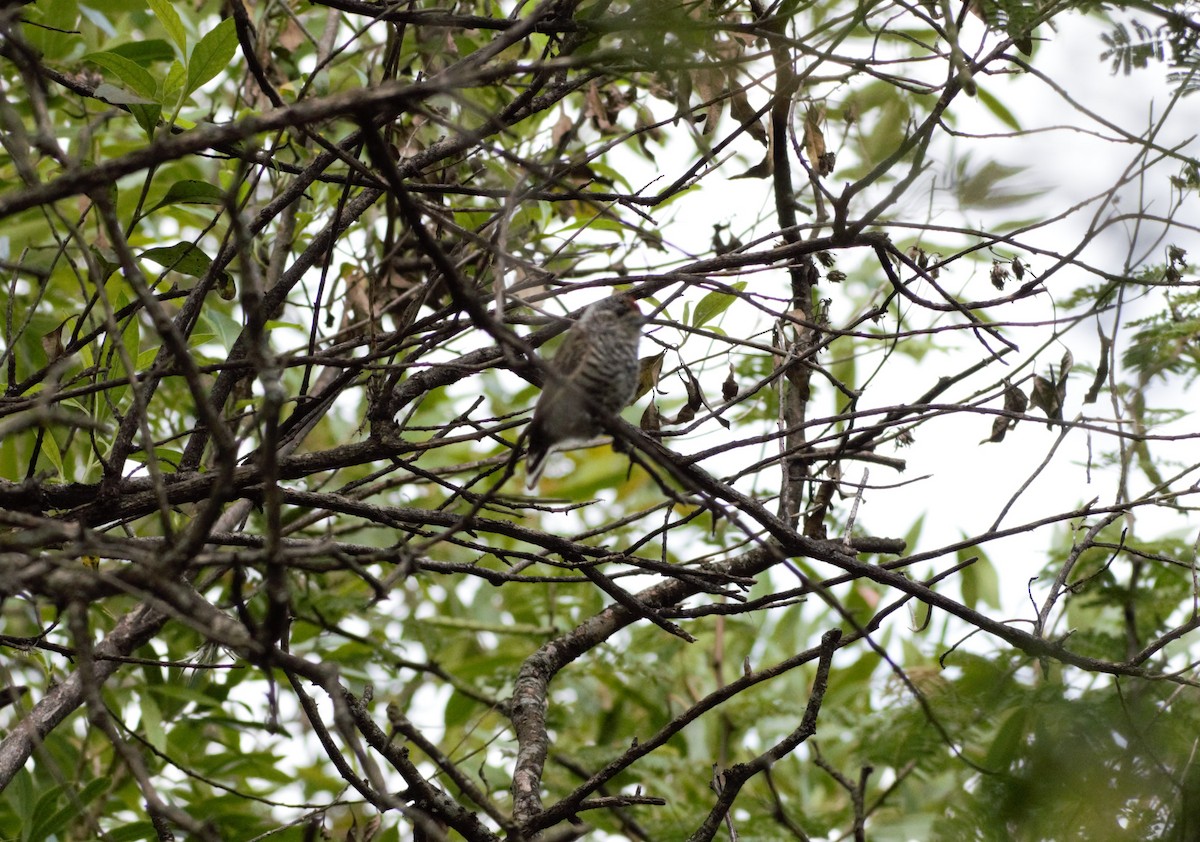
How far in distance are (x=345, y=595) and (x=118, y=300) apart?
155 centimetres

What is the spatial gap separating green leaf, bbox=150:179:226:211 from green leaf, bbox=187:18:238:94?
0.23 m

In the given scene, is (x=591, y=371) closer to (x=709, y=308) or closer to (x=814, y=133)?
(x=709, y=308)

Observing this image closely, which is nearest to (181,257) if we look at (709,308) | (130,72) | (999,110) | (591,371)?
(130,72)

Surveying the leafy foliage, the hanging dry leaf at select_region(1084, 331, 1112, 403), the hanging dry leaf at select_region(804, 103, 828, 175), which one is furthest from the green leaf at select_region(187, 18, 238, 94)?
the hanging dry leaf at select_region(1084, 331, 1112, 403)

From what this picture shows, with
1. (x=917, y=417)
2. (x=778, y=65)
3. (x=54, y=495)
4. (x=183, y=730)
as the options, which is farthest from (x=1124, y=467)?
(x=183, y=730)

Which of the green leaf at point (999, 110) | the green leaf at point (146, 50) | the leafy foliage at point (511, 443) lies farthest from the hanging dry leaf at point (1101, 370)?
the green leaf at point (146, 50)

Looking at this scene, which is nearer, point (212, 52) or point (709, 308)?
point (212, 52)

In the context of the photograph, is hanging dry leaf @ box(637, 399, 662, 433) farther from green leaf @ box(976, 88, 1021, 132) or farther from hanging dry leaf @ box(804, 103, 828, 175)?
green leaf @ box(976, 88, 1021, 132)

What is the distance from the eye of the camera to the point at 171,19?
279 cm

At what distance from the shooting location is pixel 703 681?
16.6 ft

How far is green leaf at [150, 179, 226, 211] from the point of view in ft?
8.52

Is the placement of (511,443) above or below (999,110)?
below

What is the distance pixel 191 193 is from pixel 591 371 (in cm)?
105

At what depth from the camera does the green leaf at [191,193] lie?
260 cm
